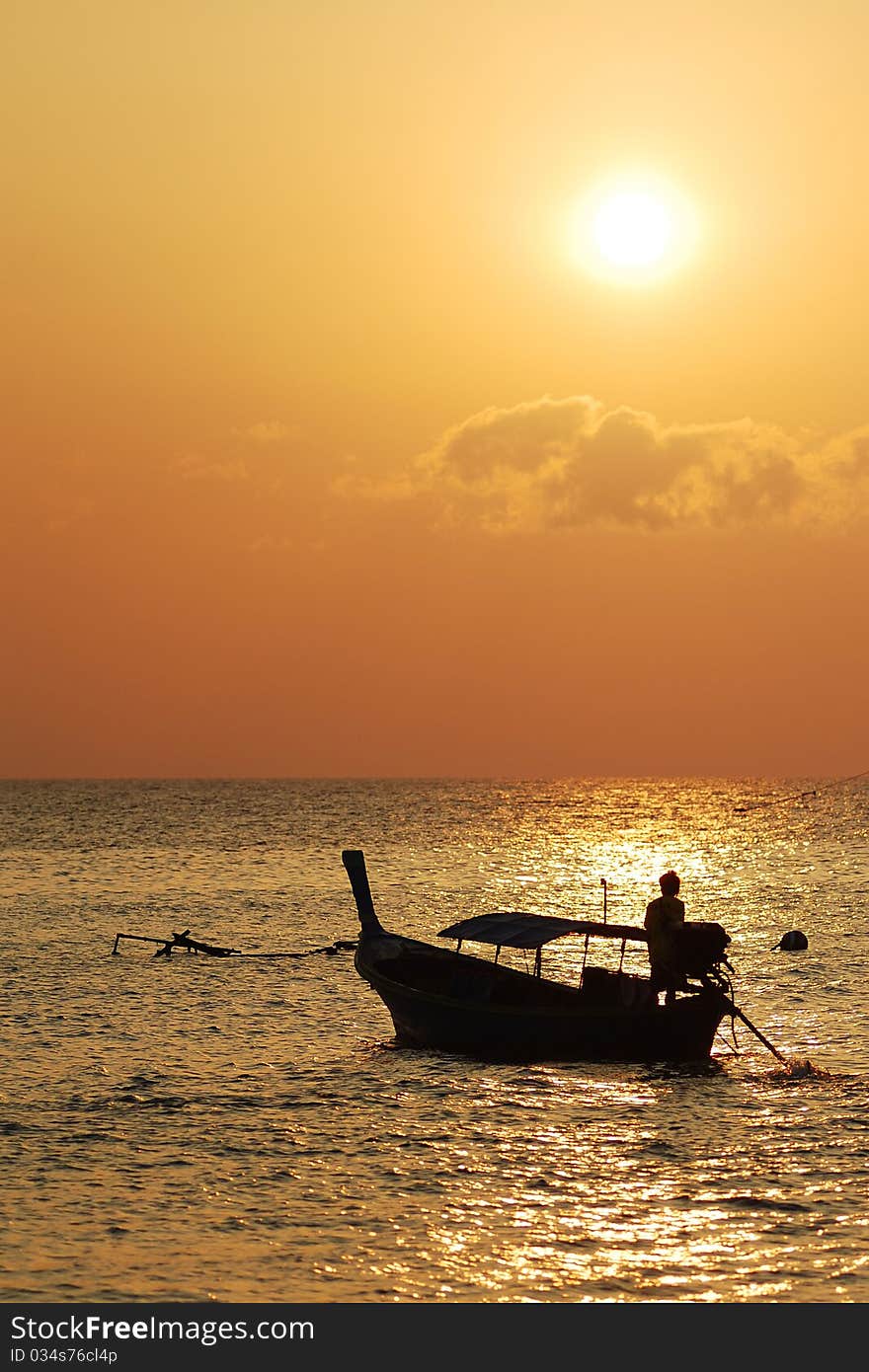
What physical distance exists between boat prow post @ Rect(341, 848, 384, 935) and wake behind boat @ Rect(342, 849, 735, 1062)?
81.8 inches

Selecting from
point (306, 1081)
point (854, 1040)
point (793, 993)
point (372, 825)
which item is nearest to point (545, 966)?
point (793, 993)

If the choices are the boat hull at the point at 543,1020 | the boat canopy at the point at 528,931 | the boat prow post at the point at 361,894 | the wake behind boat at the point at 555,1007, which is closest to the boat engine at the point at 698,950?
the wake behind boat at the point at 555,1007

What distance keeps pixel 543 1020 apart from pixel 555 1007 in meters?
0.36

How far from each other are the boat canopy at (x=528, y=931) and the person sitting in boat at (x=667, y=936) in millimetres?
472

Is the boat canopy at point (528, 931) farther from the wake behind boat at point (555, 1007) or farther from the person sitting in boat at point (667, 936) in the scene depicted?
the person sitting in boat at point (667, 936)

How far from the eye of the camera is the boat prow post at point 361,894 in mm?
34031

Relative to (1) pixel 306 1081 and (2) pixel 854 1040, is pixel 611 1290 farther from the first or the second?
(2) pixel 854 1040

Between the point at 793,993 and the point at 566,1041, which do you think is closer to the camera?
the point at 566,1041

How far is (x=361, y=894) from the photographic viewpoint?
34.7 meters

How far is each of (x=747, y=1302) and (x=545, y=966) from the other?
28608mm

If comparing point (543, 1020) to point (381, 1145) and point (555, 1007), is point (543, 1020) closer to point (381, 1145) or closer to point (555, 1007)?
point (555, 1007)

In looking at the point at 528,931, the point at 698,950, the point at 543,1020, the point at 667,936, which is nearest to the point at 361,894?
the point at 528,931

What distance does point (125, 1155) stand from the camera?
21891 mm

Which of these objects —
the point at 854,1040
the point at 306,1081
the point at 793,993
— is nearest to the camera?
the point at 306,1081
